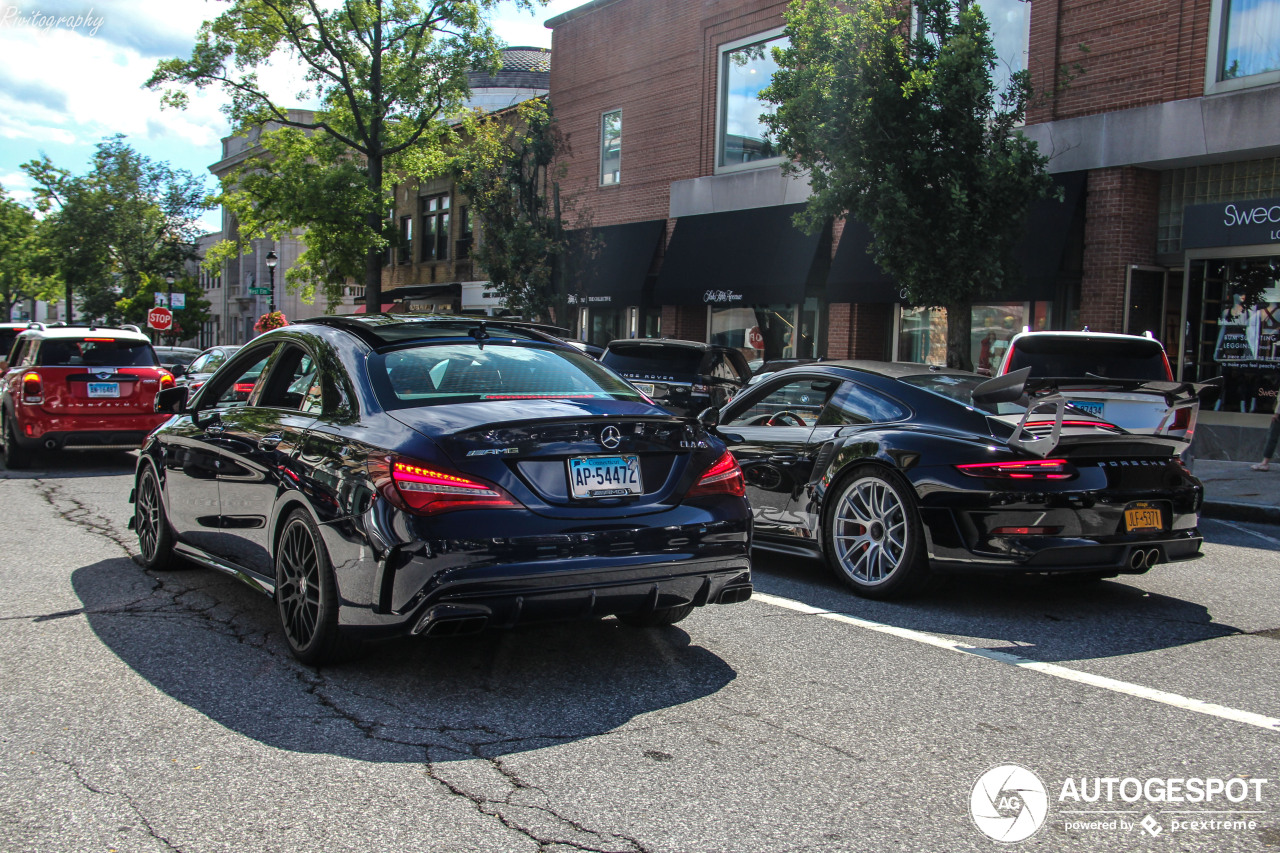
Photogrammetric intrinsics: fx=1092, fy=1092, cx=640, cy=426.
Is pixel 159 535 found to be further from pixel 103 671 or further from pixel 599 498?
pixel 599 498

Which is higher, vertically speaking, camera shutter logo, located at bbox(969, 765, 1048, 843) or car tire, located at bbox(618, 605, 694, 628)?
car tire, located at bbox(618, 605, 694, 628)

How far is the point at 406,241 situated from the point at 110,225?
18389 millimetres

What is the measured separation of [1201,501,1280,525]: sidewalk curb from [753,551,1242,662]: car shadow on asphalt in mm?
4785

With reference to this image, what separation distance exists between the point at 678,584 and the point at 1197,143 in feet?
46.5

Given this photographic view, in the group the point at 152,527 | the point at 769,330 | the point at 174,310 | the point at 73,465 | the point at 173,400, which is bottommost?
the point at 73,465

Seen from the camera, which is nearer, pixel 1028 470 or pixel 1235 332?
pixel 1028 470

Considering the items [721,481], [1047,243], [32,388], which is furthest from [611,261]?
[721,481]

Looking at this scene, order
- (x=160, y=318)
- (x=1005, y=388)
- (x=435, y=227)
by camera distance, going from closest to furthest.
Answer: (x=1005, y=388) < (x=160, y=318) < (x=435, y=227)

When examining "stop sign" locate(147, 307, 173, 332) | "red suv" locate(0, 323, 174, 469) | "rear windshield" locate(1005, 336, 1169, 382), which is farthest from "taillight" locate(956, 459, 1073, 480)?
"stop sign" locate(147, 307, 173, 332)

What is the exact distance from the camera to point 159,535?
22.1 feet

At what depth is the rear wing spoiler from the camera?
570 centimetres

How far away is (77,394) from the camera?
13.2 metres

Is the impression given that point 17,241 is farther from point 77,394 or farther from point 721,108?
point 77,394

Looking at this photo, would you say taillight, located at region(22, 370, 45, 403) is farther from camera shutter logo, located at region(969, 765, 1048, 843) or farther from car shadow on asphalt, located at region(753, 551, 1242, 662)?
camera shutter logo, located at region(969, 765, 1048, 843)
